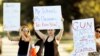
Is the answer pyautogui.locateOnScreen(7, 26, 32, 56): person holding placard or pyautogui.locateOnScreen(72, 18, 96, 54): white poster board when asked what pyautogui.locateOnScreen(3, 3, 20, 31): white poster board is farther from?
pyautogui.locateOnScreen(72, 18, 96, 54): white poster board

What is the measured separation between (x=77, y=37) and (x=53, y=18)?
317 mm

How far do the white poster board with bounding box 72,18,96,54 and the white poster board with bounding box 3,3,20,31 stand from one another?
0.58 metres

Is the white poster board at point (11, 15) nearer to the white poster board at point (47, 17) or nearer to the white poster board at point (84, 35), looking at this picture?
the white poster board at point (47, 17)

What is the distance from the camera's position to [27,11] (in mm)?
12711

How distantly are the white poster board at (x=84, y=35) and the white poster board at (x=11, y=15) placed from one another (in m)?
0.58

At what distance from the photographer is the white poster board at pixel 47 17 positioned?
3.51m

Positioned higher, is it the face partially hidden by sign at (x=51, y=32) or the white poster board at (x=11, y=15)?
the white poster board at (x=11, y=15)

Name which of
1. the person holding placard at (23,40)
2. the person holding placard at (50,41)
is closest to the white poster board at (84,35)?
the person holding placard at (50,41)

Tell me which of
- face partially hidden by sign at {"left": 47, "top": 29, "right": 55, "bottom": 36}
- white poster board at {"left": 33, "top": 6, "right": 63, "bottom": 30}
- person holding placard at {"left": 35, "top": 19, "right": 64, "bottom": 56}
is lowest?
person holding placard at {"left": 35, "top": 19, "right": 64, "bottom": 56}

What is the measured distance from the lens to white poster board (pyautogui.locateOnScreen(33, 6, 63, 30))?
3.51 m

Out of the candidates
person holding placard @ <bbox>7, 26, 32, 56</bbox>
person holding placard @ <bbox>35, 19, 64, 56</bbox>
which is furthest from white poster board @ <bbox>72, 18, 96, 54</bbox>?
person holding placard @ <bbox>7, 26, 32, 56</bbox>

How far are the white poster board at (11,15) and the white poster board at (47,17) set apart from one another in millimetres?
177

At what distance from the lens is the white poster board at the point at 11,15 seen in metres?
3.50

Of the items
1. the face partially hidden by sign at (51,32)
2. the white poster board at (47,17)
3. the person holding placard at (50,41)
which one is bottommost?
the person holding placard at (50,41)
